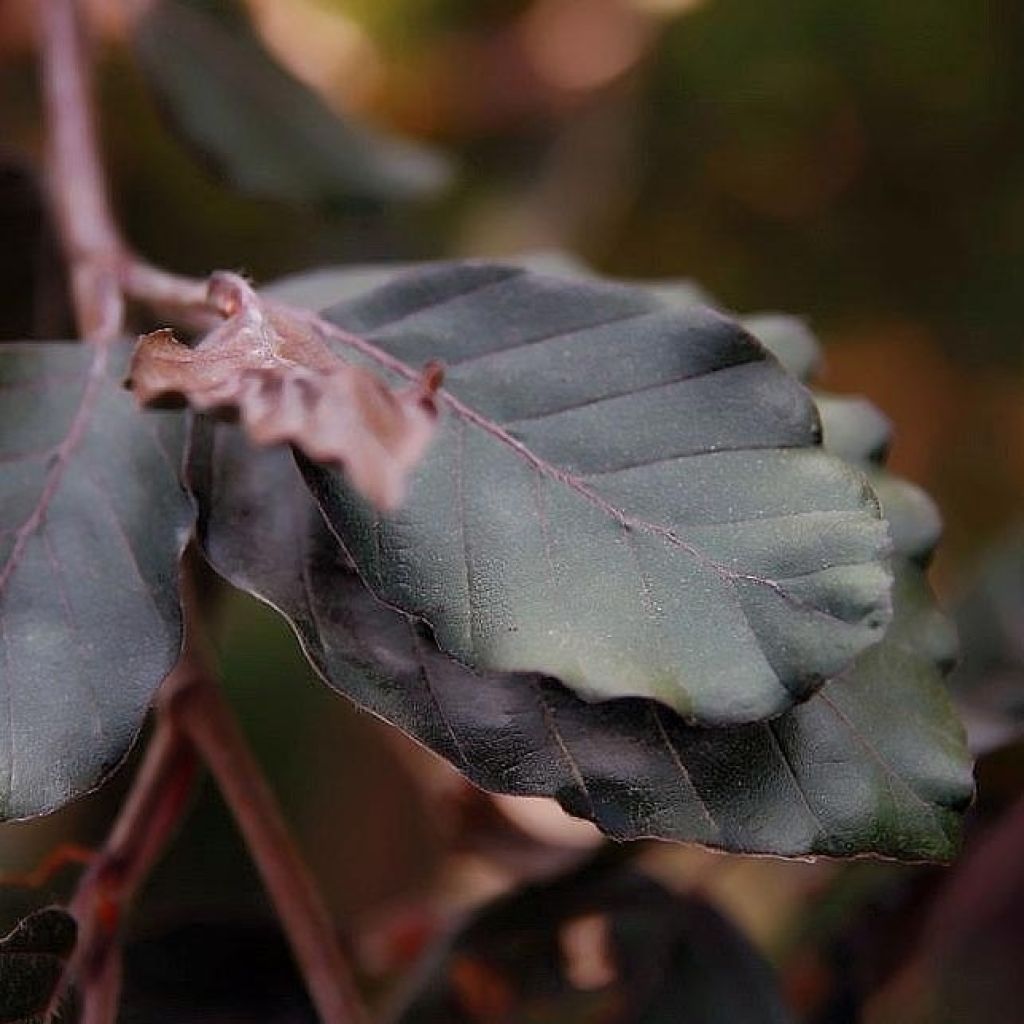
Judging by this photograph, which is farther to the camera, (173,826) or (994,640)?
(994,640)

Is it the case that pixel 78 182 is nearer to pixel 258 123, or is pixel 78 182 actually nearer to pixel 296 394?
pixel 258 123

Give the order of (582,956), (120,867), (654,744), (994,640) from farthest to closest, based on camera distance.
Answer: (994,640), (582,956), (120,867), (654,744)

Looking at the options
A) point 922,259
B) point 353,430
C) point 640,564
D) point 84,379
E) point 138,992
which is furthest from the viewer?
point 922,259

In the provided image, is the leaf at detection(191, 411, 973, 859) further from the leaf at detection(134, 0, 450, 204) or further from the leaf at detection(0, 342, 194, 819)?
the leaf at detection(134, 0, 450, 204)

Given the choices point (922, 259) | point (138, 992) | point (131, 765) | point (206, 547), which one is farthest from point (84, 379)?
point (922, 259)

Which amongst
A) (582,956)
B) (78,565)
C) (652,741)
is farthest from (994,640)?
(78,565)

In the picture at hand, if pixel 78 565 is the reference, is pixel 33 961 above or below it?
below

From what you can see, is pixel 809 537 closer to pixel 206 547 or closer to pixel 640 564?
pixel 640 564
